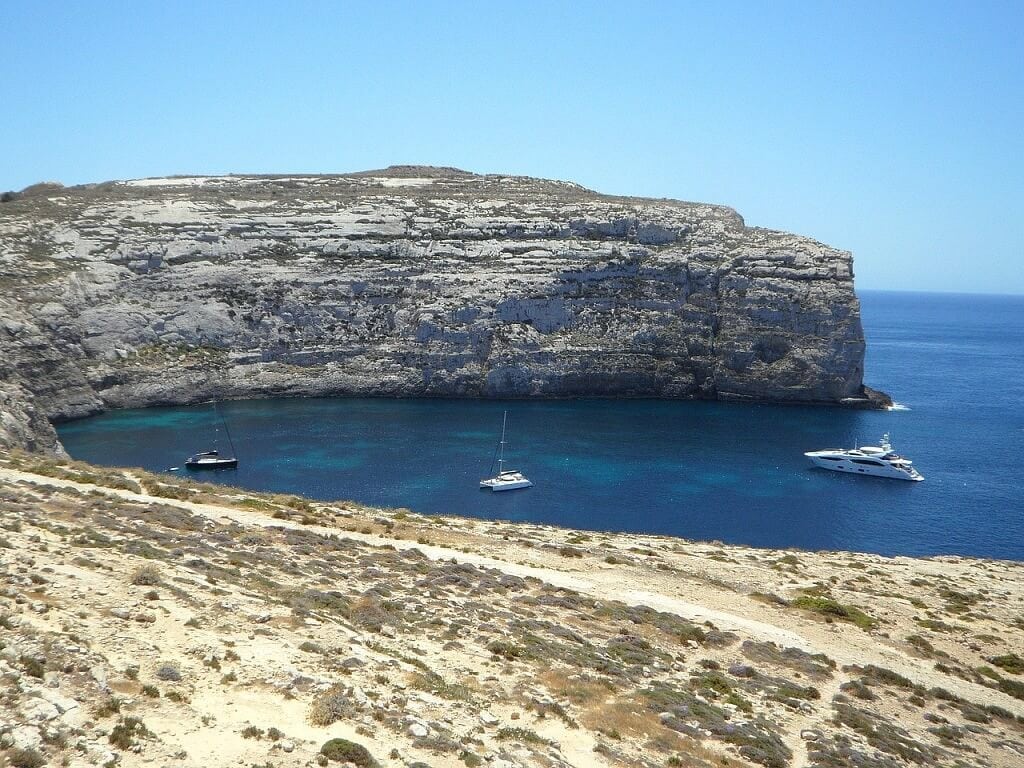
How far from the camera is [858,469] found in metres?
70.2

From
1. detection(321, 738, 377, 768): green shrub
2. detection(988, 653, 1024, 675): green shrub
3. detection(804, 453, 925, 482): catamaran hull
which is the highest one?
detection(321, 738, 377, 768): green shrub

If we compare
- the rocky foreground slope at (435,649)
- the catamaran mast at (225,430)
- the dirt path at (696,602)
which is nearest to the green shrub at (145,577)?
the rocky foreground slope at (435,649)

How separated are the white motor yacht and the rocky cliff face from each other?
2839cm

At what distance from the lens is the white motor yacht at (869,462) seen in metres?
68.6

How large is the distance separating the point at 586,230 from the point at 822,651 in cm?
8767

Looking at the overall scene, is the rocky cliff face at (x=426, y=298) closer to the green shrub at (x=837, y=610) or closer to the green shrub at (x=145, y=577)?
the green shrub at (x=837, y=610)

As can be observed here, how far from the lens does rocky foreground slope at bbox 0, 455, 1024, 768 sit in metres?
14.7

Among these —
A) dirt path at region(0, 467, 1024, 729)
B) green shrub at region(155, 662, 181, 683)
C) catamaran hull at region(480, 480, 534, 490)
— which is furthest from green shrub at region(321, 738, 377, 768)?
catamaran hull at region(480, 480, 534, 490)

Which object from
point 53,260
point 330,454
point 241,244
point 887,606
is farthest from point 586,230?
point 887,606

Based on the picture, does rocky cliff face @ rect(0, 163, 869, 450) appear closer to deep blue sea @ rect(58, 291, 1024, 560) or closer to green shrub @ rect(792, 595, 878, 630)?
deep blue sea @ rect(58, 291, 1024, 560)

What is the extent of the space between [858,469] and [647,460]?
59.5 feet

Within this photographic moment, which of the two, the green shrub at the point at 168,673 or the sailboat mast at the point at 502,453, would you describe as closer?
the green shrub at the point at 168,673

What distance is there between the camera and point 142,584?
2008 centimetres

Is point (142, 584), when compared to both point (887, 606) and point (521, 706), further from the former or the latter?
point (887, 606)
